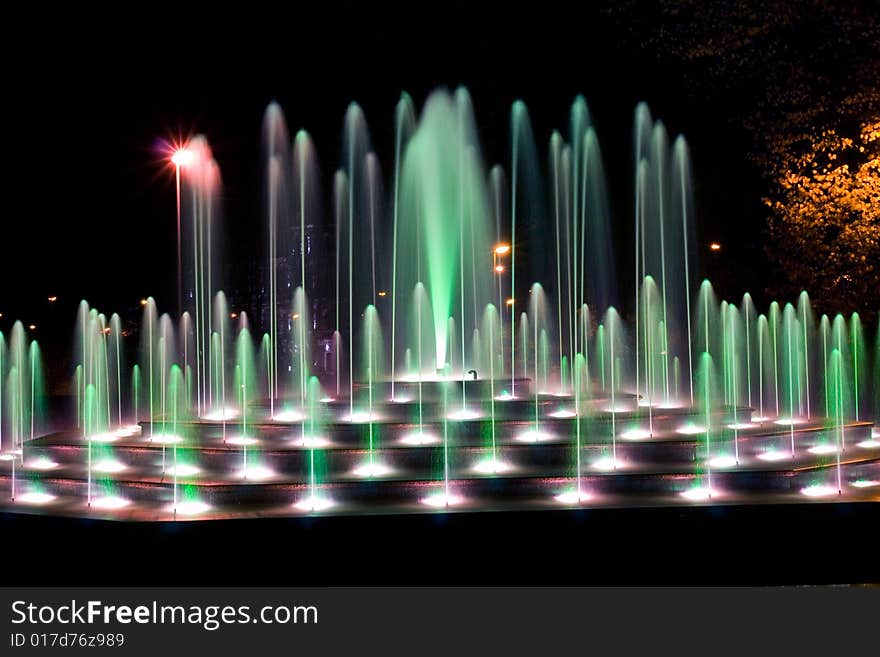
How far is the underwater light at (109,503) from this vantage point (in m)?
8.49

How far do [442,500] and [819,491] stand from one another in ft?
15.2

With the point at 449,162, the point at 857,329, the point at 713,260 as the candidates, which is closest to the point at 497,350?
the point at 449,162

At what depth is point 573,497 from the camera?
8578mm

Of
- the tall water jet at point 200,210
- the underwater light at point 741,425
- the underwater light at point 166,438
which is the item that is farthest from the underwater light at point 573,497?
the tall water jet at point 200,210

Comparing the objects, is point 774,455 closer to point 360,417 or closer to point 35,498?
point 360,417

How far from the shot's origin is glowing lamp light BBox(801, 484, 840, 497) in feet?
28.6

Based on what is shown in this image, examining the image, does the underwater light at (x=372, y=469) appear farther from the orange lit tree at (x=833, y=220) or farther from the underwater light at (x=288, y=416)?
the orange lit tree at (x=833, y=220)

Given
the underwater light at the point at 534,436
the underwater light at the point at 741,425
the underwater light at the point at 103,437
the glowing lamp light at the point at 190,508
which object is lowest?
the glowing lamp light at the point at 190,508

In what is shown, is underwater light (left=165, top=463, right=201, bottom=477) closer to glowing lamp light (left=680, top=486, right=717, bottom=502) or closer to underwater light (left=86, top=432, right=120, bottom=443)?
underwater light (left=86, top=432, right=120, bottom=443)

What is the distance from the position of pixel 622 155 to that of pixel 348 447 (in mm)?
14053

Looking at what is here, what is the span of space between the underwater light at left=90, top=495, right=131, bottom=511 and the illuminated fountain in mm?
35

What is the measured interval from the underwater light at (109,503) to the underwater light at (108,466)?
1064mm

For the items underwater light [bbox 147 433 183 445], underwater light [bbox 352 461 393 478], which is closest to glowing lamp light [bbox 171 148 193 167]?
underwater light [bbox 147 433 183 445]

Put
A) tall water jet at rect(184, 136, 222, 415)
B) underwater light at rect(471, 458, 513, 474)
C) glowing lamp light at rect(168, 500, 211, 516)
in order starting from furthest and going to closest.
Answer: tall water jet at rect(184, 136, 222, 415) < underwater light at rect(471, 458, 513, 474) < glowing lamp light at rect(168, 500, 211, 516)
